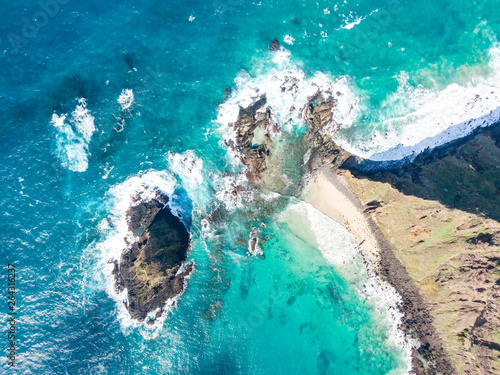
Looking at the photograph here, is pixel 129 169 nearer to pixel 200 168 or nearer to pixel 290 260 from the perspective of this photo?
pixel 200 168

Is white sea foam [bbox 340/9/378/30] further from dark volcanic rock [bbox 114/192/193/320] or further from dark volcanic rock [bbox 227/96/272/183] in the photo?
dark volcanic rock [bbox 114/192/193/320]

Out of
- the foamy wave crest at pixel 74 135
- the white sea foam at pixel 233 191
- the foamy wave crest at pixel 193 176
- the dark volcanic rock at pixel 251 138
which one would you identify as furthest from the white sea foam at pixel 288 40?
the foamy wave crest at pixel 74 135

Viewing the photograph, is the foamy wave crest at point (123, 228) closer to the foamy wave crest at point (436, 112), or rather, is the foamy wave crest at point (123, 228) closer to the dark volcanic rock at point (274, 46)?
the dark volcanic rock at point (274, 46)

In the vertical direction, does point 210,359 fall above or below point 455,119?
below

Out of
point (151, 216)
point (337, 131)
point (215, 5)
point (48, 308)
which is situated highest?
point (215, 5)

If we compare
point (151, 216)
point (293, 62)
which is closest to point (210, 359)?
point (151, 216)
